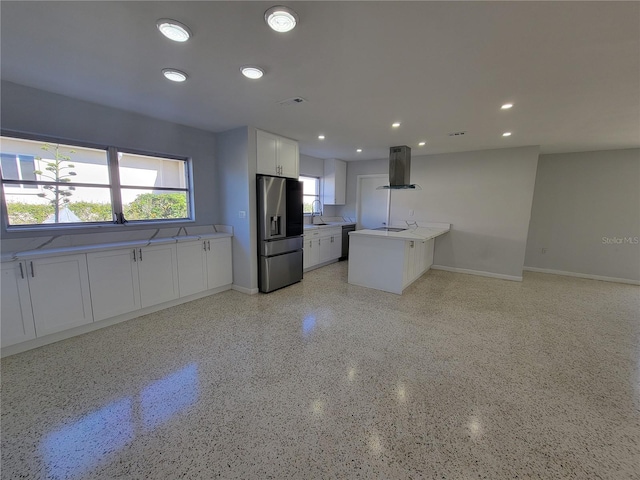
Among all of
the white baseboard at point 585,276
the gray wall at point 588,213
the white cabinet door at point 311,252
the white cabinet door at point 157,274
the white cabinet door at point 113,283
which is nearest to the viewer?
the white cabinet door at point 113,283

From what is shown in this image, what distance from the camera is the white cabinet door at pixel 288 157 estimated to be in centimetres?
420

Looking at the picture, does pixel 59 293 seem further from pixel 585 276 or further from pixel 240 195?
pixel 585 276

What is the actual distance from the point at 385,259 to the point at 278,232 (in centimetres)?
181

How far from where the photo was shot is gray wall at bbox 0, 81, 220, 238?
2473mm

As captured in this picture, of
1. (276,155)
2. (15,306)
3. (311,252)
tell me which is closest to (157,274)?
(15,306)

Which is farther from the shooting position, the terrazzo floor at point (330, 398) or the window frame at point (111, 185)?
the window frame at point (111, 185)

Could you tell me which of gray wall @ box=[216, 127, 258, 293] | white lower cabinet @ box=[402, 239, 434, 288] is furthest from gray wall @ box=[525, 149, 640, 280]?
gray wall @ box=[216, 127, 258, 293]

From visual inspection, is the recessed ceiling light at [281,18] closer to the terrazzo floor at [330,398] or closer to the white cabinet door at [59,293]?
the terrazzo floor at [330,398]

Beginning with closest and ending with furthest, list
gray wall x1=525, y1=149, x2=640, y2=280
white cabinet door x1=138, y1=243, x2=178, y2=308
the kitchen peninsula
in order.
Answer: white cabinet door x1=138, y1=243, x2=178, y2=308, the kitchen peninsula, gray wall x1=525, y1=149, x2=640, y2=280

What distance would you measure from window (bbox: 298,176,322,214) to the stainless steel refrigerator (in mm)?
1890

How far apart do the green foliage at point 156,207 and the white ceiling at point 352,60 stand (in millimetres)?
1145

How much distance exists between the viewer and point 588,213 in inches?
197

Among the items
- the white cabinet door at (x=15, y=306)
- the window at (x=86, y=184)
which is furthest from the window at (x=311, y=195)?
the white cabinet door at (x=15, y=306)

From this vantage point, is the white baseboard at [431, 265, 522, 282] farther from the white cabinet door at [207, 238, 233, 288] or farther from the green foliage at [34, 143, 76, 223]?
the green foliage at [34, 143, 76, 223]
